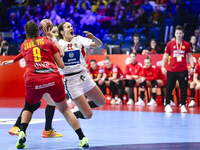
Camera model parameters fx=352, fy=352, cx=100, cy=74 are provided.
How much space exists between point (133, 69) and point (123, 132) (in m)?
5.77

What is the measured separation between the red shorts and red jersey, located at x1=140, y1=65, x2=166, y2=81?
6.83 m

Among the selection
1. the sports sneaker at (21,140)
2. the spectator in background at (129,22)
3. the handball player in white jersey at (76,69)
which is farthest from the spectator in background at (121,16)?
the sports sneaker at (21,140)

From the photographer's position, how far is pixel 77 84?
5137 millimetres

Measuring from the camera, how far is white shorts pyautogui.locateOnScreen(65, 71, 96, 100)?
5.09 metres

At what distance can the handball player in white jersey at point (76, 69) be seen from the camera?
5102 mm

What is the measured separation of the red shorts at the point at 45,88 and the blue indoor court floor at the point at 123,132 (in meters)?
0.64

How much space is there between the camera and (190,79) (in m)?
10.7

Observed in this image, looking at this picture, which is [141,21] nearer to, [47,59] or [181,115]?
[181,115]

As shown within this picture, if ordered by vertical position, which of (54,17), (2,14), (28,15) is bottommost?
(54,17)

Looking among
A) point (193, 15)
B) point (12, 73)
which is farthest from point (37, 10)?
point (193, 15)

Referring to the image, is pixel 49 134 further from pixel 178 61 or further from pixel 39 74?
pixel 178 61

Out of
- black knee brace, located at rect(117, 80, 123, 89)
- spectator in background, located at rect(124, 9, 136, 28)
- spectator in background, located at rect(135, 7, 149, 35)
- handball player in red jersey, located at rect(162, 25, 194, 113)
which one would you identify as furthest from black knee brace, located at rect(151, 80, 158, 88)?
spectator in background, located at rect(124, 9, 136, 28)

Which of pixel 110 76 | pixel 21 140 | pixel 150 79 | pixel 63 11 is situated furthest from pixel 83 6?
pixel 21 140

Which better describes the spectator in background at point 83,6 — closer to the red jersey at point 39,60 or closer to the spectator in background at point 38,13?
the spectator in background at point 38,13
